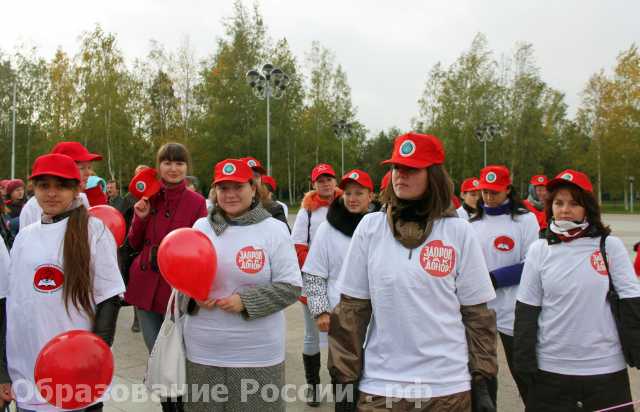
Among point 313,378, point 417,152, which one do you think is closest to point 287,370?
point 313,378

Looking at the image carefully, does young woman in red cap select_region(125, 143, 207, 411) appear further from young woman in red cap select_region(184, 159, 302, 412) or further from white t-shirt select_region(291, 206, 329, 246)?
white t-shirt select_region(291, 206, 329, 246)

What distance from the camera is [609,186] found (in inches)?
1948

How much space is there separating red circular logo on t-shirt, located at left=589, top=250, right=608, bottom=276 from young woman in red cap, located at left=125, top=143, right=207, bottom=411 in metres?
2.69

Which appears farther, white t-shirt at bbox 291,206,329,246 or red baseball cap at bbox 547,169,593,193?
white t-shirt at bbox 291,206,329,246

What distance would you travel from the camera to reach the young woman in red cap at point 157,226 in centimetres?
384

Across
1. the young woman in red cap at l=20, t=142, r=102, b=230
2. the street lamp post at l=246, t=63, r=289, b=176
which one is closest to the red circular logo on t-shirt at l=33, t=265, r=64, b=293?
the young woman in red cap at l=20, t=142, r=102, b=230

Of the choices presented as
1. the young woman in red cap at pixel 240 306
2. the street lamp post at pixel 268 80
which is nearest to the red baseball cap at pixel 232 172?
the young woman in red cap at pixel 240 306

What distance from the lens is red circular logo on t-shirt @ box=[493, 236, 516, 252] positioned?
4.46 meters

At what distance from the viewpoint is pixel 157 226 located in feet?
12.9

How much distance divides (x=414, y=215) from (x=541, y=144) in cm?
4720

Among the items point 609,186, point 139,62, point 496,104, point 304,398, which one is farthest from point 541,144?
point 304,398

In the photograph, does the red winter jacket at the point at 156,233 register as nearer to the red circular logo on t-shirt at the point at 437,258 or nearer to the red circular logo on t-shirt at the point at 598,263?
the red circular logo on t-shirt at the point at 437,258

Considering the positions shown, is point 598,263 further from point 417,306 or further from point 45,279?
point 45,279

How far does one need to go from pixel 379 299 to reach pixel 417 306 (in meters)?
0.17
